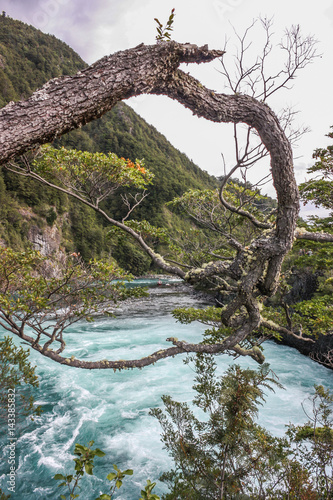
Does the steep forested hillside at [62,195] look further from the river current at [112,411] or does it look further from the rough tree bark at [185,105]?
the rough tree bark at [185,105]

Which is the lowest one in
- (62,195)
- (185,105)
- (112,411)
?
(112,411)

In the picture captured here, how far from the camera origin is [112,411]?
7.91m

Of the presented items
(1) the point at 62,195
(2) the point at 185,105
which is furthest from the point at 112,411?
(1) the point at 62,195

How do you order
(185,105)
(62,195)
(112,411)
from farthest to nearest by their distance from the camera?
(62,195)
(112,411)
(185,105)

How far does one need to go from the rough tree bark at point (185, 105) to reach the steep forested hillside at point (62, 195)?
17.5 feet

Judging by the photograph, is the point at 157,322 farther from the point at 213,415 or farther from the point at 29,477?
the point at 213,415

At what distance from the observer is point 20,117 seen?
1323 millimetres

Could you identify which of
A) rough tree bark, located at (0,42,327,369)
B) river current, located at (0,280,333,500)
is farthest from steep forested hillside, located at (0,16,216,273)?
rough tree bark, located at (0,42,327,369)

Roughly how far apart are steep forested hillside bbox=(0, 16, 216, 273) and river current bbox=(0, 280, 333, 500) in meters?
5.23

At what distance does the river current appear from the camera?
5430 mm

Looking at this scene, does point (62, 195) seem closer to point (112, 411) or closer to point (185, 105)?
point (112, 411)

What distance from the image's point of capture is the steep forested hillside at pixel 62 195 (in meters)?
36.3

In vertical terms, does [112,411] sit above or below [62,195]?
below

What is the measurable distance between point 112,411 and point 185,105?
8719 mm
